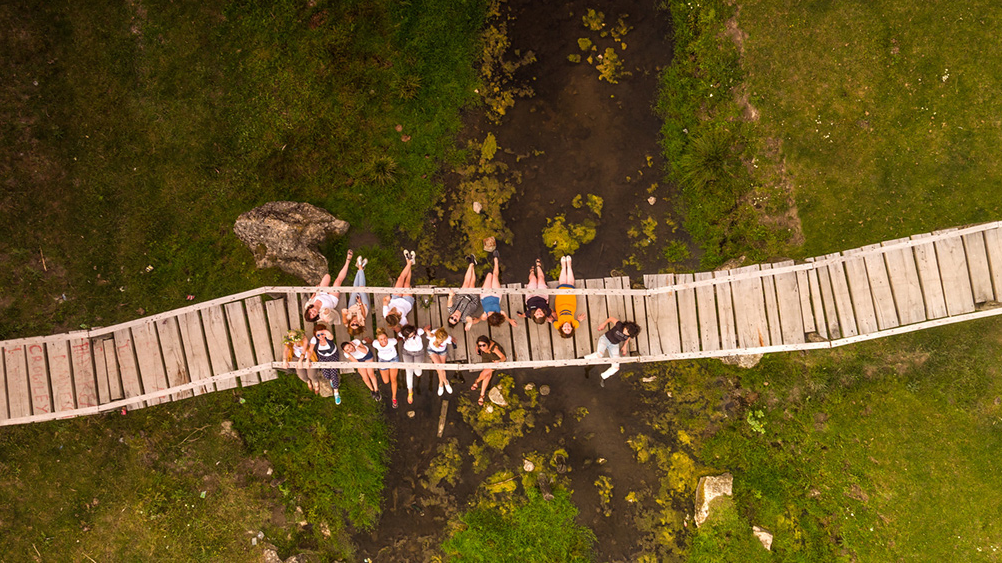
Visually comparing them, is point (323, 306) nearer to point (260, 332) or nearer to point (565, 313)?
point (260, 332)

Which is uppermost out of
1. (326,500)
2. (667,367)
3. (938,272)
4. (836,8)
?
(836,8)

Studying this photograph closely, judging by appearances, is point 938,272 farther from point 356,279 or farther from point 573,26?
point 356,279

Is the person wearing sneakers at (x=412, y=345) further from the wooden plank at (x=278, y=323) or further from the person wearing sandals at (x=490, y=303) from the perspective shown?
the wooden plank at (x=278, y=323)

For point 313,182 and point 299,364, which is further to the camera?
point 313,182

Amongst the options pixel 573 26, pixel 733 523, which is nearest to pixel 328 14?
pixel 573 26

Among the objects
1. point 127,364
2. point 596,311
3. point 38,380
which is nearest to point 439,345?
point 596,311

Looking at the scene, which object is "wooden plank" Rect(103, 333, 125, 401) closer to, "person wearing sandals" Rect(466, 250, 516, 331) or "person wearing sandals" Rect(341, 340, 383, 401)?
"person wearing sandals" Rect(341, 340, 383, 401)
